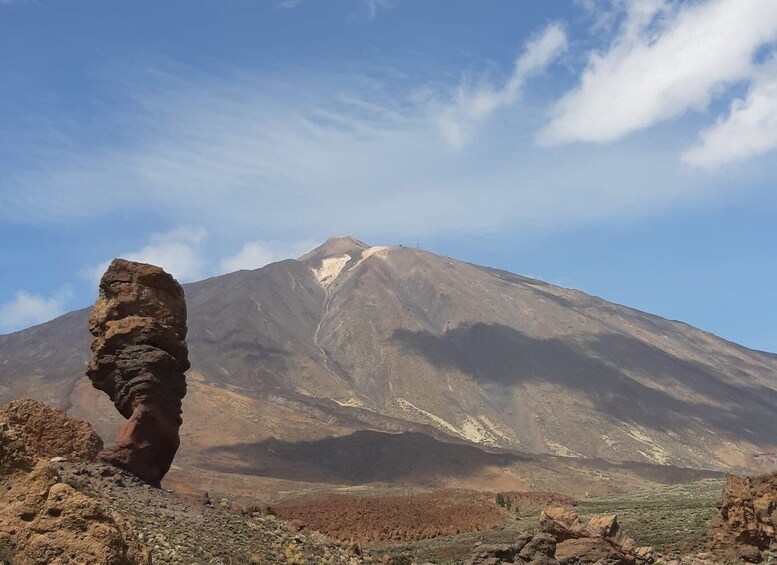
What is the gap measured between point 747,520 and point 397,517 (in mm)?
18743

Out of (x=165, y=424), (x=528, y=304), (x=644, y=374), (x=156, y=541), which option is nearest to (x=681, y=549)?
(x=165, y=424)

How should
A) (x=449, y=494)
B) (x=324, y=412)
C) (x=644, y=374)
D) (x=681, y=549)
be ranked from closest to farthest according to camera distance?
(x=681, y=549), (x=449, y=494), (x=324, y=412), (x=644, y=374)

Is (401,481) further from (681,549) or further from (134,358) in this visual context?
(134,358)

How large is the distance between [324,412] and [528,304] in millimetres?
86181

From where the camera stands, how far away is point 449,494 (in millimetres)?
55219

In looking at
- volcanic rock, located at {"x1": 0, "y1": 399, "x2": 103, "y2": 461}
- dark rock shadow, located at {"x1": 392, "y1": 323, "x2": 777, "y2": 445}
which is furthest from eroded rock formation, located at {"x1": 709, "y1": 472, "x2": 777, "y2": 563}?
dark rock shadow, located at {"x1": 392, "y1": 323, "x2": 777, "y2": 445}

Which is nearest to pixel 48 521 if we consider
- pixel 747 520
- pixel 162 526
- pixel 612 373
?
pixel 162 526

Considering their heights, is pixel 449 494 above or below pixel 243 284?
below

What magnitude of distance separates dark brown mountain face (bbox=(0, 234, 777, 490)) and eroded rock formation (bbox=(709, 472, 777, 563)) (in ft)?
223

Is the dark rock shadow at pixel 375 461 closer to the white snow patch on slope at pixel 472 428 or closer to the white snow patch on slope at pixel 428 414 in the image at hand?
the white snow patch on slope at pixel 472 428

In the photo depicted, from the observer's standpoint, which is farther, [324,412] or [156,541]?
[324,412]

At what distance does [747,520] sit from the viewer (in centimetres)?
2616

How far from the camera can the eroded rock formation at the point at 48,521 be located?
690cm

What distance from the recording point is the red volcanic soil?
36.8 m
